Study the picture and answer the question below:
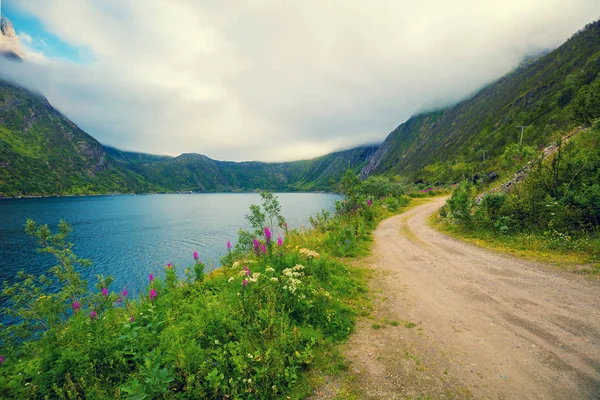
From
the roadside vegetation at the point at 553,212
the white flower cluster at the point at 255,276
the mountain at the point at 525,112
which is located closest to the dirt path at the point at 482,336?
the roadside vegetation at the point at 553,212

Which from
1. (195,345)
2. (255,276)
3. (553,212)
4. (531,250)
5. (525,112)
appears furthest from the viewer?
(525,112)

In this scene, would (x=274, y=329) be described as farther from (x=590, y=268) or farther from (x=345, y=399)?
(x=590, y=268)

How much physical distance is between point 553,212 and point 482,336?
11.0 metres

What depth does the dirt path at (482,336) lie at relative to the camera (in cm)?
442

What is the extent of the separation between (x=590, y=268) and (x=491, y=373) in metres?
8.29

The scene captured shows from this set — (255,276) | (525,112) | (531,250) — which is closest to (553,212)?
(531,250)

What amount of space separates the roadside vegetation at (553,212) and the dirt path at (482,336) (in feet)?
7.97

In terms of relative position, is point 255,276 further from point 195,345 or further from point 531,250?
point 531,250

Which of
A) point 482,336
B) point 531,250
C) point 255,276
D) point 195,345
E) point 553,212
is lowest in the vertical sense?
point 482,336

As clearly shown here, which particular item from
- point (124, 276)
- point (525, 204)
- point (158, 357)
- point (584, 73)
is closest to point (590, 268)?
point (525, 204)

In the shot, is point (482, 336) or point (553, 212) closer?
point (482, 336)

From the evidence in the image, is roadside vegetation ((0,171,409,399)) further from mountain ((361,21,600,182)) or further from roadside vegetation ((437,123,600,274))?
mountain ((361,21,600,182))

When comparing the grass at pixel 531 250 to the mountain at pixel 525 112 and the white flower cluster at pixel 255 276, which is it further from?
the mountain at pixel 525 112

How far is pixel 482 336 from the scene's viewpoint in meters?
5.87
